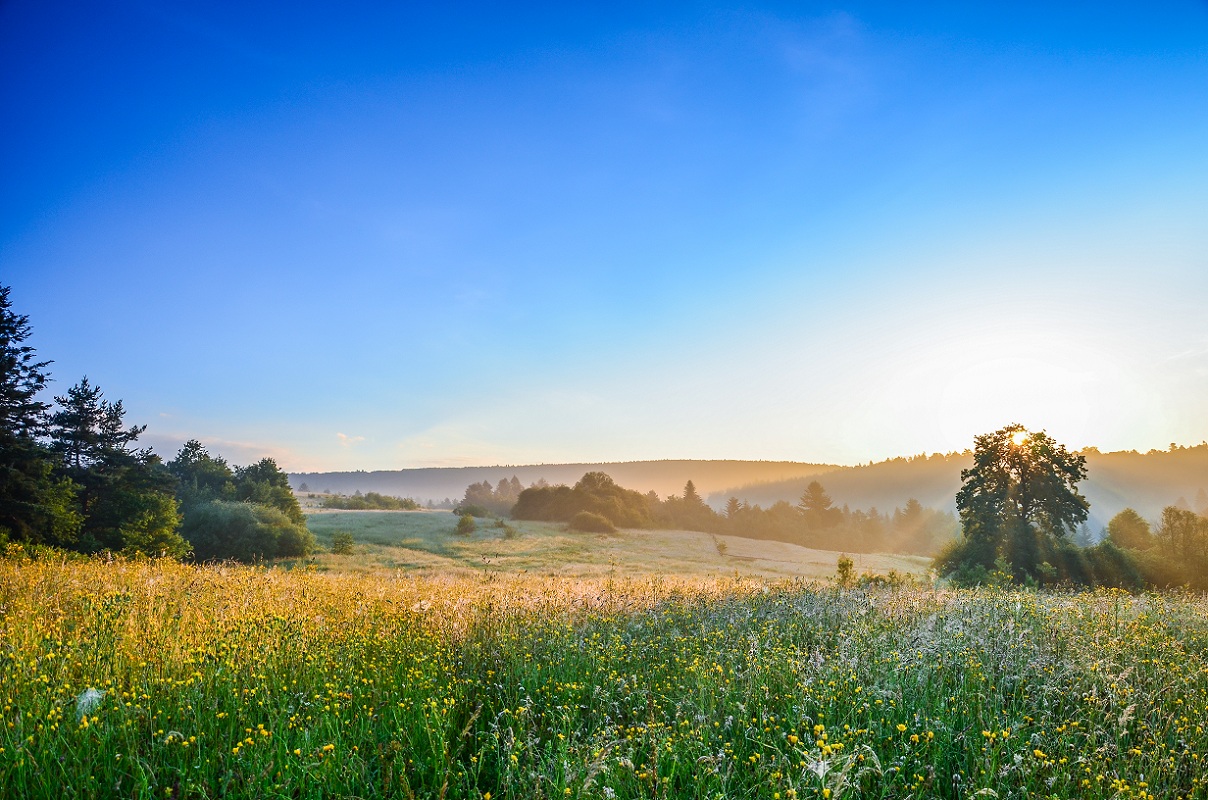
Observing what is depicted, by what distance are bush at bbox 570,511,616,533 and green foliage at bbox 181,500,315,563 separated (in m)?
25.6

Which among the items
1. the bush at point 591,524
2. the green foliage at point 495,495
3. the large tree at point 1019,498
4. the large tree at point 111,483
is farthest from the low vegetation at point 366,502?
the large tree at point 1019,498

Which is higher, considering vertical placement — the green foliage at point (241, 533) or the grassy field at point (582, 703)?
the grassy field at point (582, 703)

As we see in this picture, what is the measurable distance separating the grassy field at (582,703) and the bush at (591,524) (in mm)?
A: 45326

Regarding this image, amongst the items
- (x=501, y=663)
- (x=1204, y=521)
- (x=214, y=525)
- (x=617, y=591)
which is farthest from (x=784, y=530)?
(x=501, y=663)

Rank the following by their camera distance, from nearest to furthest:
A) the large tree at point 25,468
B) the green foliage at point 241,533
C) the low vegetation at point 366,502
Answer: the large tree at point 25,468 < the green foliage at point 241,533 < the low vegetation at point 366,502

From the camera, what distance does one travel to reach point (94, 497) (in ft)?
77.6

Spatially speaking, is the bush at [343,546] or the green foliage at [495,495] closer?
the bush at [343,546]

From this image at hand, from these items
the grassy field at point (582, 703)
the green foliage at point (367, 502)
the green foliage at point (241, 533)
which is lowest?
the green foliage at point (367, 502)

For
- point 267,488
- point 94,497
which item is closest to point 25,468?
point 94,497

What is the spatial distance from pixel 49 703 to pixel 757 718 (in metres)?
5.82

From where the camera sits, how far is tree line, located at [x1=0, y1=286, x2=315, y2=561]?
19.2 metres

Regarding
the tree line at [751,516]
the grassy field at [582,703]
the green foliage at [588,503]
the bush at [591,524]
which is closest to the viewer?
the grassy field at [582,703]

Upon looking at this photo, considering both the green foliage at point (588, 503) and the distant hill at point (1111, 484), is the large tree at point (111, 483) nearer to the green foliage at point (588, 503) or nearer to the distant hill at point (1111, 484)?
the green foliage at point (588, 503)

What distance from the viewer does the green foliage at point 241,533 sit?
1175 inches
